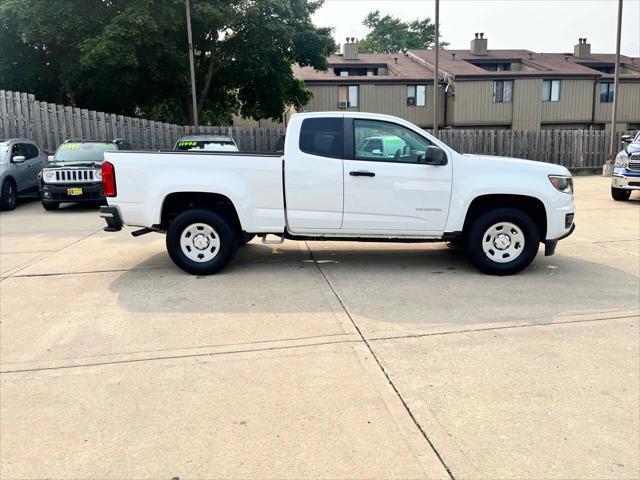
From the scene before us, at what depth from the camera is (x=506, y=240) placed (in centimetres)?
677

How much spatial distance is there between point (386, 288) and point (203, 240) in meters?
2.31

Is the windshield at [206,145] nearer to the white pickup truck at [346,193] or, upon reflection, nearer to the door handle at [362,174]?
the white pickup truck at [346,193]

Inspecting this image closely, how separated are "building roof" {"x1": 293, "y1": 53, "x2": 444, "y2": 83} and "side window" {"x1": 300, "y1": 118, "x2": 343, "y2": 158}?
94.2 ft

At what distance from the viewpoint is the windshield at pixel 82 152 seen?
13625 millimetres

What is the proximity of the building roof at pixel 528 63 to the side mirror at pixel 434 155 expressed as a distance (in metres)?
30.4

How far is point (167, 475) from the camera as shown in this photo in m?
2.88

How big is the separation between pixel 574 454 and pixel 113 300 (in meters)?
4.66

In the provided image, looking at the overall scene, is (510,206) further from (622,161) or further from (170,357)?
(622,161)

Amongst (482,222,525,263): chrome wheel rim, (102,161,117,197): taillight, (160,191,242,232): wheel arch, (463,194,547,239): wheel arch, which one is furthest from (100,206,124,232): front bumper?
(482,222,525,263): chrome wheel rim

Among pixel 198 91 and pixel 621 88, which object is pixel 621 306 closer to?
pixel 198 91

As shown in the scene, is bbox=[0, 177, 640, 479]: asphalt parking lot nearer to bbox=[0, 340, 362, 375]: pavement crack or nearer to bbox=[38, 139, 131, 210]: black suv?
bbox=[0, 340, 362, 375]: pavement crack

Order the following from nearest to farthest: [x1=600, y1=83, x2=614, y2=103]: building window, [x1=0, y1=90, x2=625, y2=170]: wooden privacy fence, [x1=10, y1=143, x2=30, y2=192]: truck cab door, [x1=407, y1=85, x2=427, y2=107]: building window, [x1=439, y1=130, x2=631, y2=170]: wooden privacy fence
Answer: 1. [x1=10, y1=143, x2=30, y2=192]: truck cab door
2. [x1=0, y1=90, x2=625, y2=170]: wooden privacy fence
3. [x1=439, y1=130, x2=631, y2=170]: wooden privacy fence
4. [x1=407, y1=85, x2=427, y2=107]: building window
5. [x1=600, y1=83, x2=614, y2=103]: building window

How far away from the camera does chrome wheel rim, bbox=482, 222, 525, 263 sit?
6766mm

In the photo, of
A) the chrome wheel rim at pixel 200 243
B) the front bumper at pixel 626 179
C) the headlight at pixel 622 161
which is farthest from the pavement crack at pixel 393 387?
the headlight at pixel 622 161
